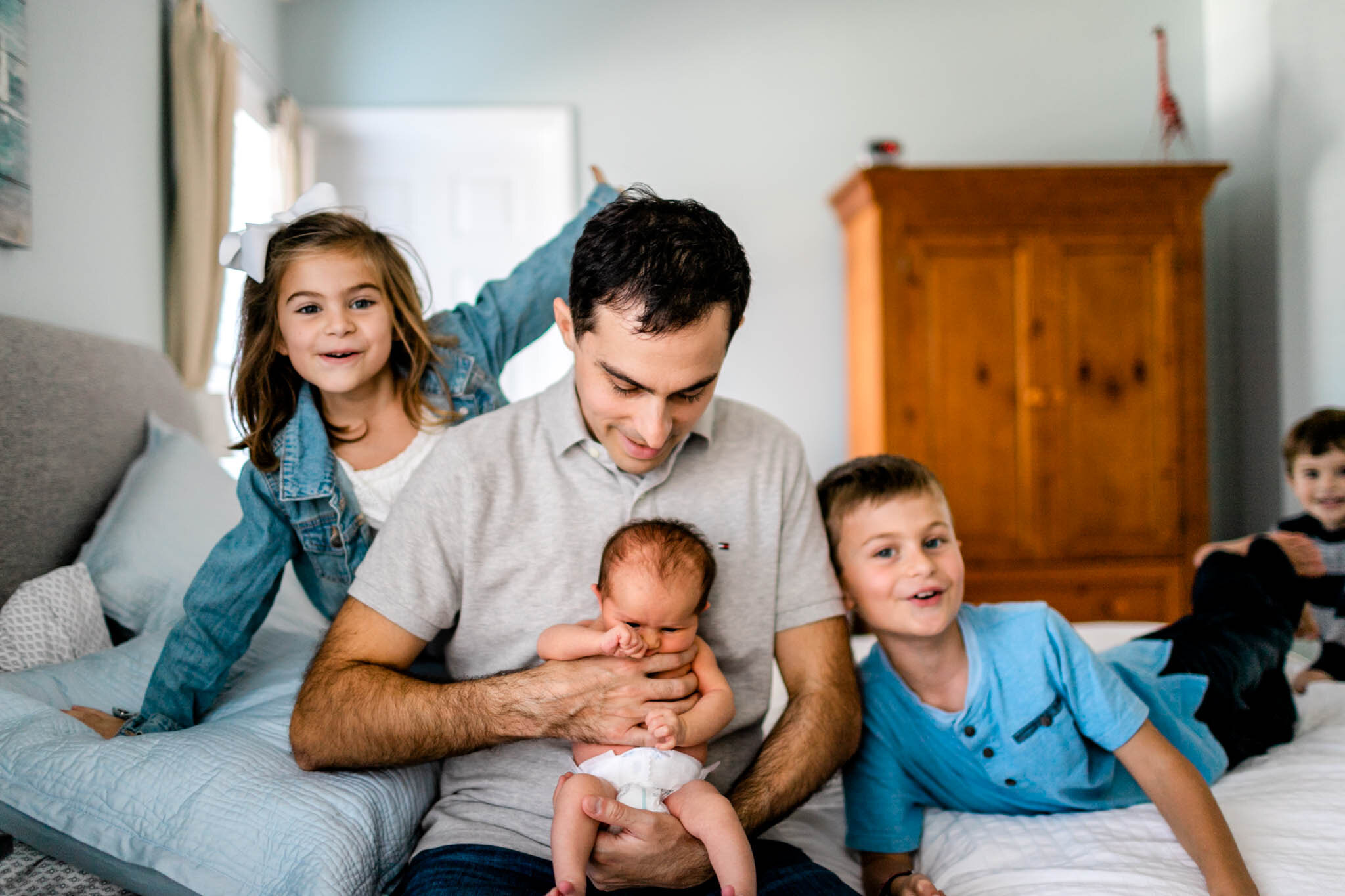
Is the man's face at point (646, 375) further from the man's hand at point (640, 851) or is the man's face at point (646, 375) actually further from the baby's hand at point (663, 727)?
the man's hand at point (640, 851)

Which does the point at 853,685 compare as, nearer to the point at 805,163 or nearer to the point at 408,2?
the point at 805,163

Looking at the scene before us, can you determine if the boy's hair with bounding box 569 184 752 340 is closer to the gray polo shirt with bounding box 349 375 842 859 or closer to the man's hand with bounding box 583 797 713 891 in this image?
the gray polo shirt with bounding box 349 375 842 859

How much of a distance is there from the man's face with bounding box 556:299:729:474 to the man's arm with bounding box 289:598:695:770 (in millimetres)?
312

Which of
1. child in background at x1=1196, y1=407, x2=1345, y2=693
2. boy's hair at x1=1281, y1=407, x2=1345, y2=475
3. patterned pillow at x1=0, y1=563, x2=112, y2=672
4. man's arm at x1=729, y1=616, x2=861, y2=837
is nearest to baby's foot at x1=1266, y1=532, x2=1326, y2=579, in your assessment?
child in background at x1=1196, y1=407, x2=1345, y2=693

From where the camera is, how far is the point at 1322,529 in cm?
241

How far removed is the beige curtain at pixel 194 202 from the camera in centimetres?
277

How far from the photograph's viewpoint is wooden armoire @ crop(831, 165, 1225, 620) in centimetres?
371

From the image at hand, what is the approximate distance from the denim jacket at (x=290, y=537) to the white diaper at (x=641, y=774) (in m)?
0.63

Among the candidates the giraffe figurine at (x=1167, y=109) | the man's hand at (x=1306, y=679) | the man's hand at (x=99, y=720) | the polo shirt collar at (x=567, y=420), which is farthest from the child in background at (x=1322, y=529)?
the man's hand at (x=99, y=720)

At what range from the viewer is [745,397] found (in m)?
4.34

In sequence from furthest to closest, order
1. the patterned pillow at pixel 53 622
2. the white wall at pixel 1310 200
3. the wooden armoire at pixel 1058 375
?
1. the wooden armoire at pixel 1058 375
2. the white wall at pixel 1310 200
3. the patterned pillow at pixel 53 622

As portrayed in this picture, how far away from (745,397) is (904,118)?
1.52 meters

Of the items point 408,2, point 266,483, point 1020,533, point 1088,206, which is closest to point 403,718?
point 266,483

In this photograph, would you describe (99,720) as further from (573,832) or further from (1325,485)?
(1325,485)
